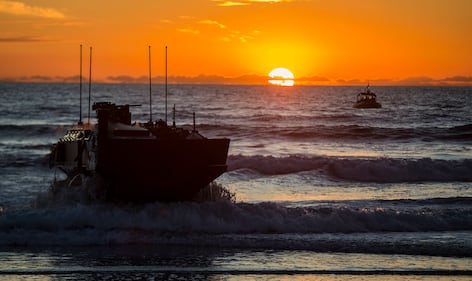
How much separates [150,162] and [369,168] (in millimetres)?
18022

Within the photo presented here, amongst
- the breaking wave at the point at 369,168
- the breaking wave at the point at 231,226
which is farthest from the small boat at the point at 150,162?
the breaking wave at the point at 369,168

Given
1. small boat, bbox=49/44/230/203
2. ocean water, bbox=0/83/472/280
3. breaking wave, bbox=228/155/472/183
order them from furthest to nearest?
breaking wave, bbox=228/155/472/183
small boat, bbox=49/44/230/203
ocean water, bbox=0/83/472/280

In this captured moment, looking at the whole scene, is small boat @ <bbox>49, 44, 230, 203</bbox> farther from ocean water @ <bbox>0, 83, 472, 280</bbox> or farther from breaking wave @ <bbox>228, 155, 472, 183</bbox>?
breaking wave @ <bbox>228, 155, 472, 183</bbox>

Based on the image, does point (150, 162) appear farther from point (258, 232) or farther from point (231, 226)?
point (258, 232)

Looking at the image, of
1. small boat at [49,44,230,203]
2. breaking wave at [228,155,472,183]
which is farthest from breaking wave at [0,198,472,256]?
breaking wave at [228,155,472,183]

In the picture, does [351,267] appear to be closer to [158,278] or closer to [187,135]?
[158,278]

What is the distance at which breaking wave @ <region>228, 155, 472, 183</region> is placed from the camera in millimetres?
34438

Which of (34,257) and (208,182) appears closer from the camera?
(34,257)

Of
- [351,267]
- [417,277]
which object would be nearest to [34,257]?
[351,267]

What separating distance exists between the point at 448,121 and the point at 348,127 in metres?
18.2

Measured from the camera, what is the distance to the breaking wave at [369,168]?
3444cm

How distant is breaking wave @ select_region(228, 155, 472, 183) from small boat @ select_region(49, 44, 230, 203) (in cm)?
1505

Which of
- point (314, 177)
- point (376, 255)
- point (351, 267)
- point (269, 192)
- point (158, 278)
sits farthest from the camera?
point (314, 177)

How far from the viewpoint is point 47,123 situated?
70.1 meters
